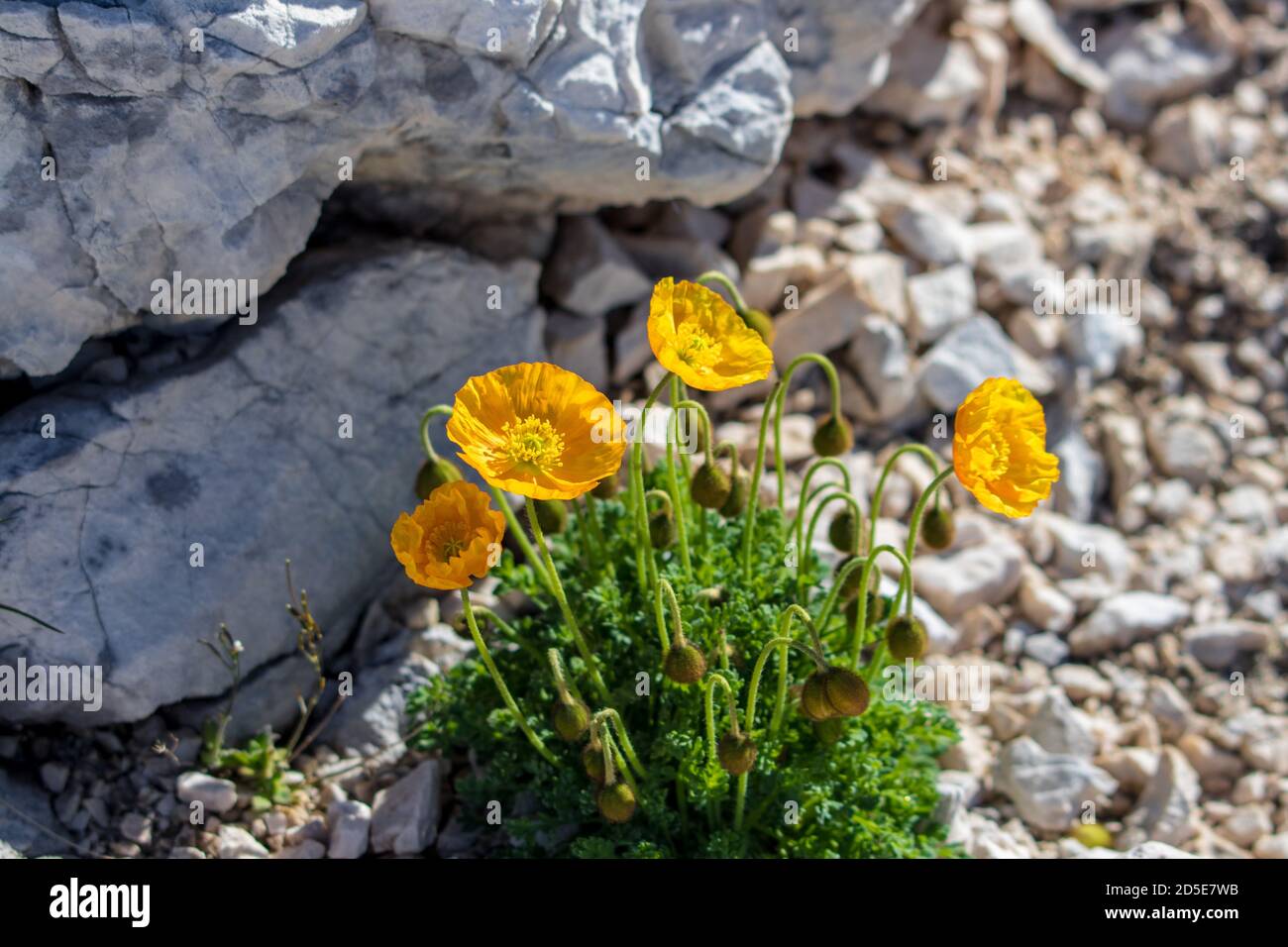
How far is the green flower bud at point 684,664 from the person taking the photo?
322cm

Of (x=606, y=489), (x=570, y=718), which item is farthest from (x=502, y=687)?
(x=606, y=489)

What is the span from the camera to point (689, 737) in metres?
3.49

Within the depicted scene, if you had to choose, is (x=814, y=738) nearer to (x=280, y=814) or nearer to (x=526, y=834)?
(x=526, y=834)

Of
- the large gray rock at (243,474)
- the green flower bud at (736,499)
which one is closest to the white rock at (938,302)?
the large gray rock at (243,474)

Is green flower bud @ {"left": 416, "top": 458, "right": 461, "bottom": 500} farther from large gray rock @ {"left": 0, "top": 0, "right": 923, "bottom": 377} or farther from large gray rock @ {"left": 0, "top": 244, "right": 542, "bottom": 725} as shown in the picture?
large gray rock @ {"left": 0, "top": 0, "right": 923, "bottom": 377}

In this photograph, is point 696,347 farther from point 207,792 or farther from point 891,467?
point 207,792

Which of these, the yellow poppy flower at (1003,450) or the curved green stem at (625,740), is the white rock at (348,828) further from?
the yellow poppy flower at (1003,450)

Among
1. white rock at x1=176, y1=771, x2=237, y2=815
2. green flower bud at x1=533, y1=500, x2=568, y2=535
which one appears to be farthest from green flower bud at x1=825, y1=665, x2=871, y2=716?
white rock at x1=176, y1=771, x2=237, y2=815

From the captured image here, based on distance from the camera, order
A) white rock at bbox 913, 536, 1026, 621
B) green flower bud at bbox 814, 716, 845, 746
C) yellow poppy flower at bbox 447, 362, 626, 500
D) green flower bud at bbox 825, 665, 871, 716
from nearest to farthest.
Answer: green flower bud at bbox 825, 665, 871, 716
yellow poppy flower at bbox 447, 362, 626, 500
green flower bud at bbox 814, 716, 845, 746
white rock at bbox 913, 536, 1026, 621

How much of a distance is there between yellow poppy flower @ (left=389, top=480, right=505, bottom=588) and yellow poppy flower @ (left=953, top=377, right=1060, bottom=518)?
1.14 m

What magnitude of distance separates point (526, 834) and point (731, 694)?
866 millimetres

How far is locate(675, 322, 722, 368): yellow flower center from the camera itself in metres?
3.26

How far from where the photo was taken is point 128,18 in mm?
3434
